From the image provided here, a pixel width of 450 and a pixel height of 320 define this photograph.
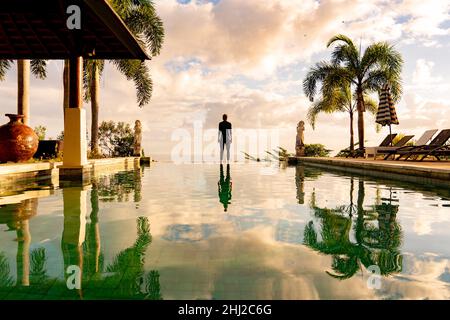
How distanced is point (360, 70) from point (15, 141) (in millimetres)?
21237

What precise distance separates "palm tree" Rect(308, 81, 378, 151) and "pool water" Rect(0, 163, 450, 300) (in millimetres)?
20970

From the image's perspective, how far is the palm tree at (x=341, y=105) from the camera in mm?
25859

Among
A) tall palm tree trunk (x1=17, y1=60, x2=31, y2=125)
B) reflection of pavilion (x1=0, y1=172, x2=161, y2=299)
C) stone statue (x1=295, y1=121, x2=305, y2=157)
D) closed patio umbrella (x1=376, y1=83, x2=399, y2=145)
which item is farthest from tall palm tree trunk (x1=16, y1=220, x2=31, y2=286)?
closed patio umbrella (x1=376, y1=83, x2=399, y2=145)

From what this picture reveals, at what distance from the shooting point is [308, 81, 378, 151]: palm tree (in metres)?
25.9

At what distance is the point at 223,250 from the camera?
126 inches

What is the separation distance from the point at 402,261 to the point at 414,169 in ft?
26.6

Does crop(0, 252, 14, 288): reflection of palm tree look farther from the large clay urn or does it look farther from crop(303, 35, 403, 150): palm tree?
crop(303, 35, 403, 150): palm tree

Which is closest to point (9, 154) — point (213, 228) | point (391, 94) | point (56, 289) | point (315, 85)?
point (213, 228)

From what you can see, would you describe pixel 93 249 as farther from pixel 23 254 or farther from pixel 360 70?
pixel 360 70

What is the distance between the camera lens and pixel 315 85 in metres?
25.2

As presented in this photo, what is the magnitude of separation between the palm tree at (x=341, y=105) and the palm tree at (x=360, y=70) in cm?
102

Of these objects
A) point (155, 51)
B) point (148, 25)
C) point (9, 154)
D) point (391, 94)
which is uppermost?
point (148, 25)

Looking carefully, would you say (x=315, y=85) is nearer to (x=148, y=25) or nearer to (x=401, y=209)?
(x=148, y=25)
